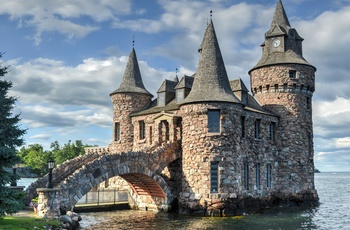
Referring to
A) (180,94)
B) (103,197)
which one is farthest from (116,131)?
(103,197)

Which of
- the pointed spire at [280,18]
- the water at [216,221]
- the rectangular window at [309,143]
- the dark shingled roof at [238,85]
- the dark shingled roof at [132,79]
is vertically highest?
the pointed spire at [280,18]

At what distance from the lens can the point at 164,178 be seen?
3122 centimetres

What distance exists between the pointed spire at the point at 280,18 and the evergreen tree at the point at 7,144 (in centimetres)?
2744

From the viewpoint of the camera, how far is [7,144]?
1683 centimetres

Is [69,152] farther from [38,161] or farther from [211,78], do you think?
[211,78]

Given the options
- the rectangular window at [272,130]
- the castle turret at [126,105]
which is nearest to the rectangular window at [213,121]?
the rectangular window at [272,130]

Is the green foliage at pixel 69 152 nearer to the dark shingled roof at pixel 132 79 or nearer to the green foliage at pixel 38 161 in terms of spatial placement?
the green foliage at pixel 38 161

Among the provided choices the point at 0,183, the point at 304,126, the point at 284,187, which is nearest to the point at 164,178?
the point at 284,187

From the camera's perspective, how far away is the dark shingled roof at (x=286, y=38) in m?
35.5

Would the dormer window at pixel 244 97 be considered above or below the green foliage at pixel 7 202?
above

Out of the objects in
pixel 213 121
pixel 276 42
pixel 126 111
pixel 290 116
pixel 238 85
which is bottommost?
pixel 213 121

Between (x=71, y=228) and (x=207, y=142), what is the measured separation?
10881 mm

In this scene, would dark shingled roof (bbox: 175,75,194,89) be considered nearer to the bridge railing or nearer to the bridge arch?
the bridge arch

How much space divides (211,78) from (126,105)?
1141 centimetres
